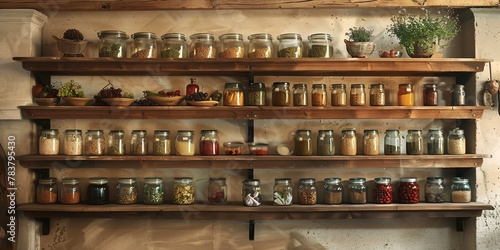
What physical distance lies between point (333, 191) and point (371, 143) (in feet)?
1.29

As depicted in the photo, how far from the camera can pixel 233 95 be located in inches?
153

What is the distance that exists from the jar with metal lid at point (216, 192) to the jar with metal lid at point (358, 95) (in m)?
0.99

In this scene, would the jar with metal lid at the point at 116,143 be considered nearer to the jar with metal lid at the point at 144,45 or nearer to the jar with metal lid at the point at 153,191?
the jar with metal lid at the point at 153,191

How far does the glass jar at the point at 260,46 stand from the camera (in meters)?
3.92

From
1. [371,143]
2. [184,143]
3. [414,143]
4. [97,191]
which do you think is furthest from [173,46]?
[414,143]

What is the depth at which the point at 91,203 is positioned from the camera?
3.90 metres

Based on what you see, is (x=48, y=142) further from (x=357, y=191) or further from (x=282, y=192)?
(x=357, y=191)

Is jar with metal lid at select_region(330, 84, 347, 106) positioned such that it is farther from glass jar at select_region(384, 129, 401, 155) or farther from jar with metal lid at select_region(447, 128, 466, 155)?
jar with metal lid at select_region(447, 128, 466, 155)

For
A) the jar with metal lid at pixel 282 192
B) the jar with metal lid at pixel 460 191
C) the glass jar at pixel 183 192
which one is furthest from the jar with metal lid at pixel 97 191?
the jar with metal lid at pixel 460 191

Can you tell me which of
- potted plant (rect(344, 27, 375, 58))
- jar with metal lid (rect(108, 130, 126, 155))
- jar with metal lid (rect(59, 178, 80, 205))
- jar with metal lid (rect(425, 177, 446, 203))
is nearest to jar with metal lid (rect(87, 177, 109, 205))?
jar with metal lid (rect(59, 178, 80, 205))

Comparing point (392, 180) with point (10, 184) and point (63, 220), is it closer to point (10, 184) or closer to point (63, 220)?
point (63, 220)

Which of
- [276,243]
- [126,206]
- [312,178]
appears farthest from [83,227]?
[312,178]

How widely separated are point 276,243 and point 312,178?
513 millimetres

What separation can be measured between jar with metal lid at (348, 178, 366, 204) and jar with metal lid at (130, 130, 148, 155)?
135cm
